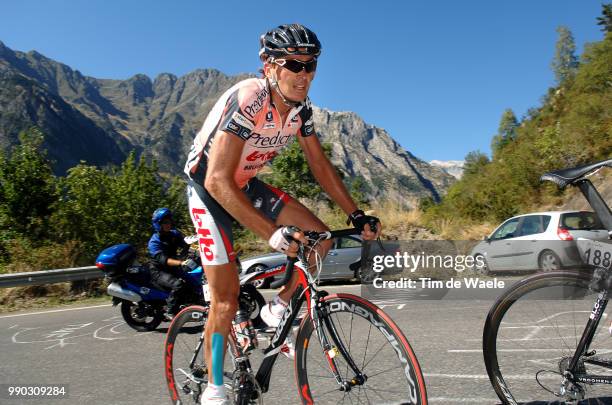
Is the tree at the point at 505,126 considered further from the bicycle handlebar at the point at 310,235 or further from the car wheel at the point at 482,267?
the bicycle handlebar at the point at 310,235

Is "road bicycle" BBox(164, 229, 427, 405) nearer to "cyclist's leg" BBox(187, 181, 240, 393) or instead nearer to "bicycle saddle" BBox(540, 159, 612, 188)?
"cyclist's leg" BBox(187, 181, 240, 393)

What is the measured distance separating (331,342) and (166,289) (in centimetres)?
541

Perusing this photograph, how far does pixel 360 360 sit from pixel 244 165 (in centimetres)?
131

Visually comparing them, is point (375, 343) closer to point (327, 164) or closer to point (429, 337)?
point (327, 164)

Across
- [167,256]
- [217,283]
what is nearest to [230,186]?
[217,283]

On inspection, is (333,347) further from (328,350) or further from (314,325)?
(314,325)

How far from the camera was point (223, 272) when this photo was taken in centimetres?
282

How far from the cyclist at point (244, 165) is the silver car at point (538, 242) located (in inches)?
363

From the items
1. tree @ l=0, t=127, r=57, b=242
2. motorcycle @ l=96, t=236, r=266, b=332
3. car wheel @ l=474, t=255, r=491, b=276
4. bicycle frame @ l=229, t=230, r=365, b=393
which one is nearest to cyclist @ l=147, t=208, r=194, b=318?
motorcycle @ l=96, t=236, r=266, b=332

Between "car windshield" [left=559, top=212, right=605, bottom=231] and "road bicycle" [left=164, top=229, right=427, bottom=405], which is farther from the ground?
"car windshield" [left=559, top=212, right=605, bottom=231]

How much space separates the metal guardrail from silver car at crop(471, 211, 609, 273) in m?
9.56

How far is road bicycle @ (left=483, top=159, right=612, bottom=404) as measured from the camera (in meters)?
2.55

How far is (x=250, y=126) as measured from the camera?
8.85ft

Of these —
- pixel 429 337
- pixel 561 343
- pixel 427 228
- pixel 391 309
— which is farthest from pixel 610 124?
pixel 561 343
